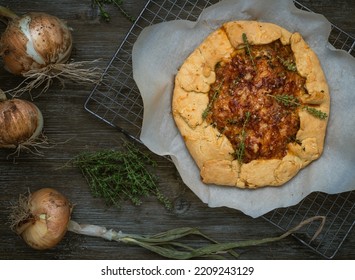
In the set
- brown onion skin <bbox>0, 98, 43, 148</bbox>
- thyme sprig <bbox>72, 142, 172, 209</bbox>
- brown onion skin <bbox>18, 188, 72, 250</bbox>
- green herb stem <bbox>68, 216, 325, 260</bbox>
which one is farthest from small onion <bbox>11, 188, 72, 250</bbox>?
brown onion skin <bbox>0, 98, 43, 148</bbox>

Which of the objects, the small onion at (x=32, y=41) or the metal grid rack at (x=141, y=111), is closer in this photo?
the small onion at (x=32, y=41)

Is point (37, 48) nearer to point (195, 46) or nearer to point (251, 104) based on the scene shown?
point (195, 46)

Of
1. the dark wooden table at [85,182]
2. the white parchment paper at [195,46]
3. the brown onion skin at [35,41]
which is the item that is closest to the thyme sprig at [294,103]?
the white parchment paper at [195,46]

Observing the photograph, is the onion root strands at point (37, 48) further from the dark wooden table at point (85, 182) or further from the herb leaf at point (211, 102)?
the herb leaf at point (211, 102)

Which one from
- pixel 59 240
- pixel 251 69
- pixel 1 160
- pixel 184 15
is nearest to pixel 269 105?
pixel 251 69

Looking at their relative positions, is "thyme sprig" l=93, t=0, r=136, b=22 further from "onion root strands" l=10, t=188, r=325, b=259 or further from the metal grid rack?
"onion root strands" l=10, t=188, r=325, b=259
